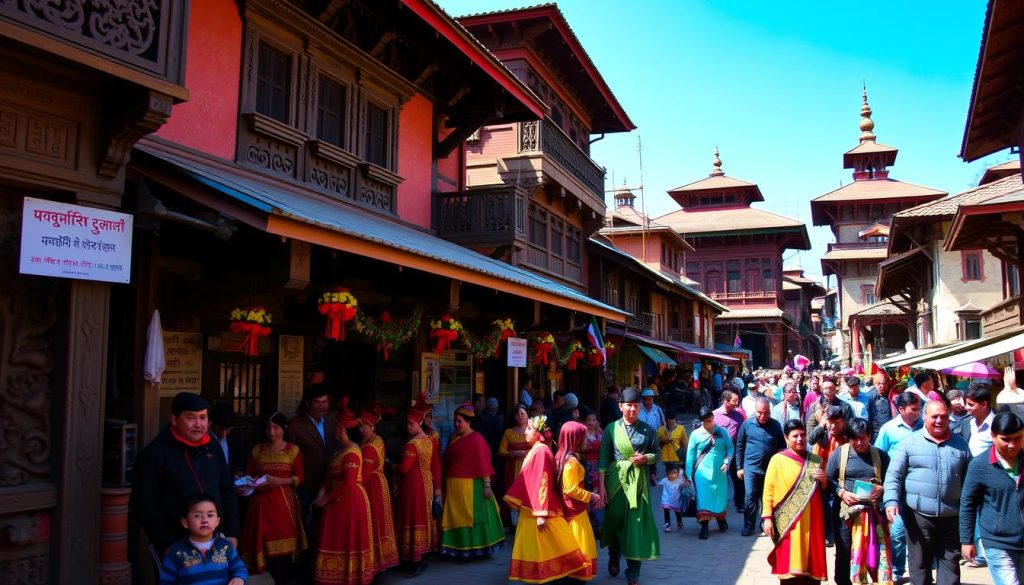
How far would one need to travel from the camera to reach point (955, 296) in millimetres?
29875

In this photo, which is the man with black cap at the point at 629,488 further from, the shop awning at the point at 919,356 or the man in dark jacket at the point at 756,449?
the shop awning at the point at 919,356

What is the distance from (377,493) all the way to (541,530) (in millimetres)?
1828

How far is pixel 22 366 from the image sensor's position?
A: 6.05 m

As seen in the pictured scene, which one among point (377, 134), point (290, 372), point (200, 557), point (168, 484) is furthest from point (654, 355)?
point (200, 557)

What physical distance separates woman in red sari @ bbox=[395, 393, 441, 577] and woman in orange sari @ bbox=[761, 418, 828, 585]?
3.64 meters

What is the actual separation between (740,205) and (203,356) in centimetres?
5518

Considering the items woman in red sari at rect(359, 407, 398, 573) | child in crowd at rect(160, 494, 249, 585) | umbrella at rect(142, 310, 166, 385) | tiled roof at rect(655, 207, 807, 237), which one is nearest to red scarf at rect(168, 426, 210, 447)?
child in crowd at rect(160, 494, 249, 585)

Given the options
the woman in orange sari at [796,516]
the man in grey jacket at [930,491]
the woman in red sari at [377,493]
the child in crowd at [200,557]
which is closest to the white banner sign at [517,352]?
the woman in red sari at [377,493]

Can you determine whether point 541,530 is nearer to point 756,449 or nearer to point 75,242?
point 756,449

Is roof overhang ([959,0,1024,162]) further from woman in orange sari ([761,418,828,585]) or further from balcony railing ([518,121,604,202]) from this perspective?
balcony railing ([518,121,604,202])

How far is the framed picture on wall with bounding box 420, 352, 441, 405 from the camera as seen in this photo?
43.0ft

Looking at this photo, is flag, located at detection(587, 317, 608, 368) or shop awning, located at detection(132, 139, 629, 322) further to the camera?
flag, located at detection(587, 317, 608, 368)

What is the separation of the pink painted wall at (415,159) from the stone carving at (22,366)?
7143 millimetres

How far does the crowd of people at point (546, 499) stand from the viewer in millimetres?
5594
